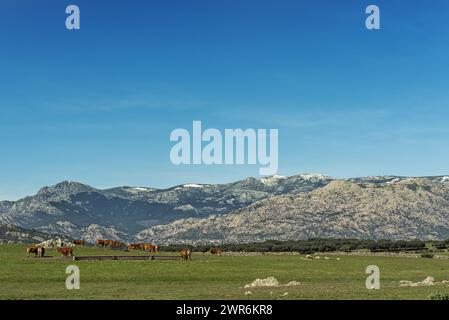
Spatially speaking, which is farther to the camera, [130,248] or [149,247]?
[130,248]

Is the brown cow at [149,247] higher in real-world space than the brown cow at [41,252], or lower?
lower

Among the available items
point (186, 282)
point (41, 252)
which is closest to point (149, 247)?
point (41, 252)

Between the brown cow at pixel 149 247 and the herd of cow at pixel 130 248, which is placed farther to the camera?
the brown cow at pixel 149 247

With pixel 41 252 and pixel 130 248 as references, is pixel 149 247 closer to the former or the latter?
pixel 130 248

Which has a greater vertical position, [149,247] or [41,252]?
[41,252]

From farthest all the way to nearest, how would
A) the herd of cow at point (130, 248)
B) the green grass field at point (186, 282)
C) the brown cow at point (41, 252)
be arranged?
the herd of cow at point (130, 248)
the brown cow at point (41, 252)
the green grass field at point (186, 282)

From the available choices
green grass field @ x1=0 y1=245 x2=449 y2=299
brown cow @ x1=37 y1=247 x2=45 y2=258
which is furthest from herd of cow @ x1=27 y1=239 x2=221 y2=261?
green grass field @ x1=0 y1=245 x2=449 y2=299

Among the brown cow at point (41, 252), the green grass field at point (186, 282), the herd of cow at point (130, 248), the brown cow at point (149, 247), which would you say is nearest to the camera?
the green grass field at point (186, 282)

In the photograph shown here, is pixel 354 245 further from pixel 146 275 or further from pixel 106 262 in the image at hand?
pixel 146 275

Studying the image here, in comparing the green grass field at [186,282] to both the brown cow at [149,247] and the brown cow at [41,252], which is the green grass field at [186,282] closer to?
the brown cow at [41,252]

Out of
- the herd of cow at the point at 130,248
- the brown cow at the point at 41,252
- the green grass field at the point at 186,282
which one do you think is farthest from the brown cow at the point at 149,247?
the green grass field at the point at 186,282

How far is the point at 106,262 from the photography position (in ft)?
323
